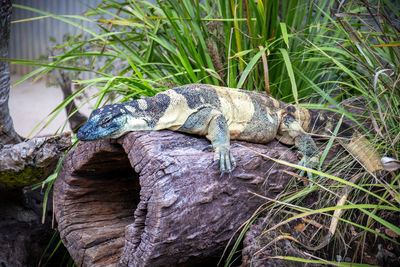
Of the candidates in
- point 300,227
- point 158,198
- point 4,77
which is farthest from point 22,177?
point 300,227

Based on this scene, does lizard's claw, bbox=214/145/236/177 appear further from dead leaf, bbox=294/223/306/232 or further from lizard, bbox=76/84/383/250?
dead leaf, bbox=294/223/306/232

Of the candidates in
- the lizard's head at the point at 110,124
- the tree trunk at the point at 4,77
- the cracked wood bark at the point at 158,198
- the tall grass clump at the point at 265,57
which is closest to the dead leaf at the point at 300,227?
the tall grass clump at the point at 265,57

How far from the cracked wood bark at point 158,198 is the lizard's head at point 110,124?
0.06 metres

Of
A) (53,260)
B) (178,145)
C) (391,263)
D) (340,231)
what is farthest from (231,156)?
(53,260)

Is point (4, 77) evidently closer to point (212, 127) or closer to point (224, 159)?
point (212, 127)

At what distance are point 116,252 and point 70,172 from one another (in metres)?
0.56

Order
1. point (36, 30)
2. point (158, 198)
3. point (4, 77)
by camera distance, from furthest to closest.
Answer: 1. point (36, 30)
2. point (4, 77)
3. point (158, 198)

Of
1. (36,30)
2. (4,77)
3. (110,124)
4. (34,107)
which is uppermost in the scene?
(4,77)

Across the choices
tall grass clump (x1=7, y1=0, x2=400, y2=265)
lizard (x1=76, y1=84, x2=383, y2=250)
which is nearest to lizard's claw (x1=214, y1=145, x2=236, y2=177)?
lizard (x1=76, y1=84, x2=383, y2=250)

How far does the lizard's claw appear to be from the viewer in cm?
212

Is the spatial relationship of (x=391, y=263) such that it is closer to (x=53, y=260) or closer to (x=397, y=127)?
(x=397, y=127)

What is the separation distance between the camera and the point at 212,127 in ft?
7.76

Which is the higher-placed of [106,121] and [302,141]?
[106,121]

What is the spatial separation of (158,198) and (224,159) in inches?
16.9
